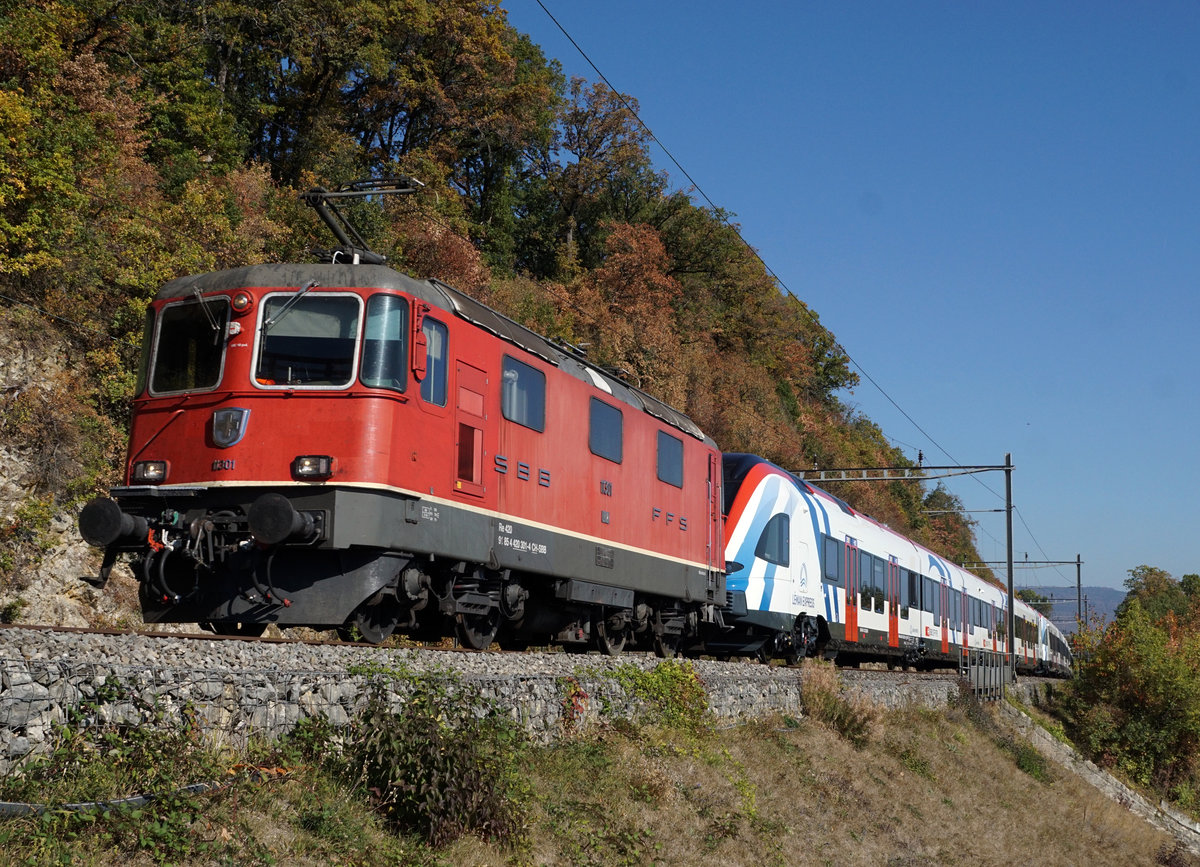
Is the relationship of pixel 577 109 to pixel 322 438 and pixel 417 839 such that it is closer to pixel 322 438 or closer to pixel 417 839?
pixel 322 438

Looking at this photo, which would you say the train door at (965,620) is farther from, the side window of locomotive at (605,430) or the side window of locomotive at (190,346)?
the side window of locomotive at (190,346)

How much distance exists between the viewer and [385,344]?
11055 millimetres

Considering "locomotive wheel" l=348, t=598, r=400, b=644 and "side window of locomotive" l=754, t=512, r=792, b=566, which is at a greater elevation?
"side window of locomotive" l=754, t=512, r=792, b=566

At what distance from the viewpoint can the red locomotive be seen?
1052 cm

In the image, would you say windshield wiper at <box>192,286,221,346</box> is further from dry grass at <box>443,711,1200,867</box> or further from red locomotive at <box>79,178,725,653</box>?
dry grass at <box>443,711,1200,867</box>

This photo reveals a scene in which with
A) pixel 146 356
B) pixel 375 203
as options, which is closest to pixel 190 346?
pixel 146 356

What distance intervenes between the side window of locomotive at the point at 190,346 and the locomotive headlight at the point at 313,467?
1.29 m

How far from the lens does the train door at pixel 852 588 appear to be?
24703 millimetres

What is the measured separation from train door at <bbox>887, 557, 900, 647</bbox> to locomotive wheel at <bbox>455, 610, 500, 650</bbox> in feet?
55.4

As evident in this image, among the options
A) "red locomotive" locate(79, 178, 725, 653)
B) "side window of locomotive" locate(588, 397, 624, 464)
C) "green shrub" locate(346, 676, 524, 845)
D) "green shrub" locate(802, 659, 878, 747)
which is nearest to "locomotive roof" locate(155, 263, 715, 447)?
"red locomotive" locate(79, 178, 725, 653)

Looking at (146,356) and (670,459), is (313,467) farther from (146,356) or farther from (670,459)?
(670,459)

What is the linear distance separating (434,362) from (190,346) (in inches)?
95.3

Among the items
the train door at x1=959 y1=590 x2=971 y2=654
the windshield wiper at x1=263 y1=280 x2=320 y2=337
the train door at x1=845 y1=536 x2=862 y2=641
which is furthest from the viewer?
the train door at x1=959 y1=590 x2=971 y2=654

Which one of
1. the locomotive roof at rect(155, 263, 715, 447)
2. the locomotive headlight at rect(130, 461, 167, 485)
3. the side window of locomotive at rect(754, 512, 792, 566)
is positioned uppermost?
the locomotive roof at rect(155, 263, 715, 447)
